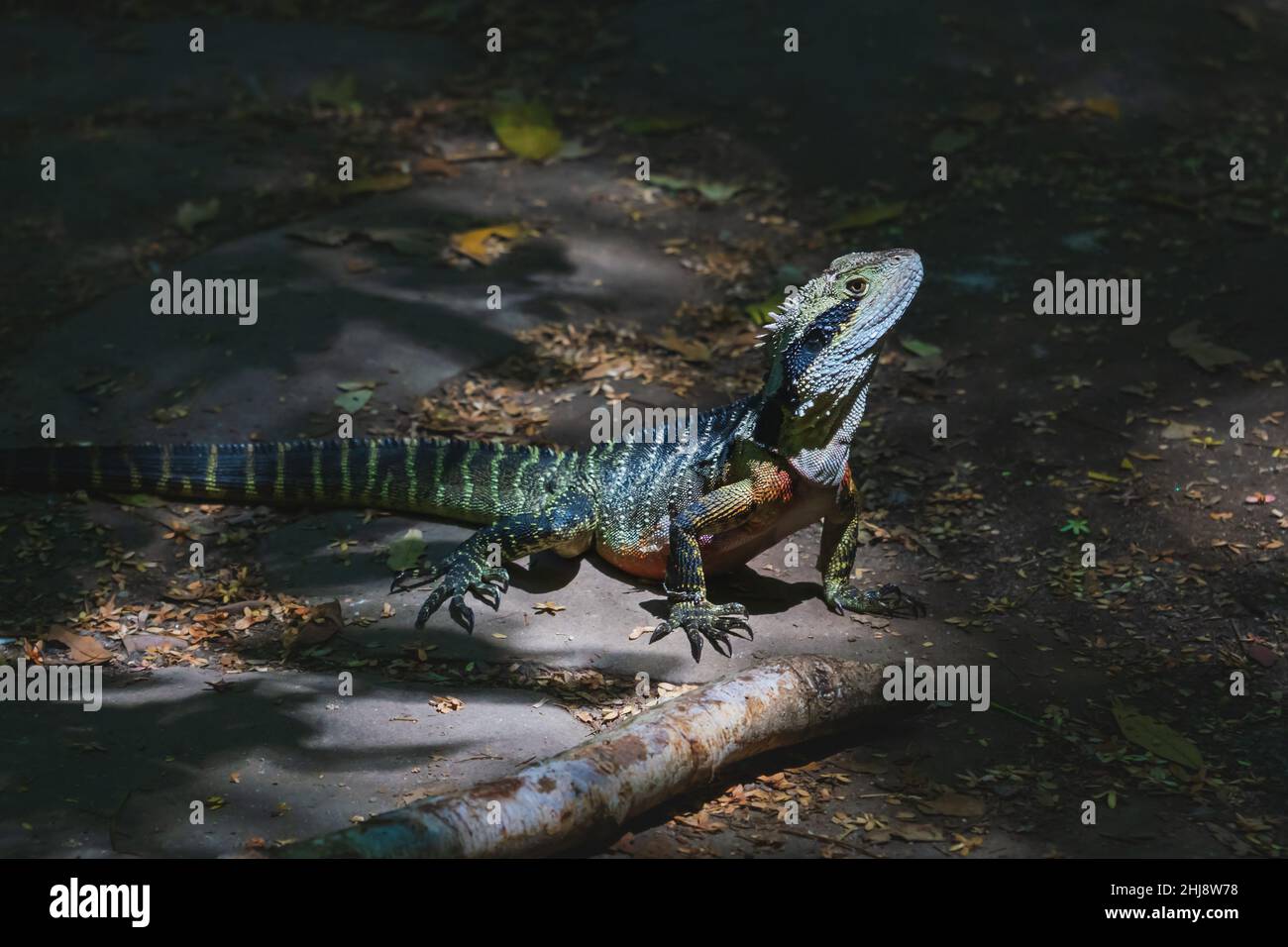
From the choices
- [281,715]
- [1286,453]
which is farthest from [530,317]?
[1286,453]

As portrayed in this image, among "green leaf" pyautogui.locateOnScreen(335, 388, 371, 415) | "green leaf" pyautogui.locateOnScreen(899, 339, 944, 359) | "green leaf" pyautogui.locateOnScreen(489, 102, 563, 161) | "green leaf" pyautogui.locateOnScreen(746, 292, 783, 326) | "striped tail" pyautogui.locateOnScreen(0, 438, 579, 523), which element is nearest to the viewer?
"striped tail" pyautogui.locateOnScreen(0, 438, 579, 523)

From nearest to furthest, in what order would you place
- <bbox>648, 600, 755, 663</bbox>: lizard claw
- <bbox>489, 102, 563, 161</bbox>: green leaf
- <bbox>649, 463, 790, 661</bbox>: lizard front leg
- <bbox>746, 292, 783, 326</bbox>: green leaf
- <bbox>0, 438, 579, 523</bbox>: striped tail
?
1. <bbox>648, 600, 755, 663</bbox>: lizard claw
2. <bbox>649, 463, 790, 661</bbox>: lizard front leg
3. <bbox>0, 438, 579, 523</bbox>: striped tail
4. <bbox>746, 292, 783, 326</bbox>: green leaf
5. <bbox>489, 102, 563, 161</bbox>: green leaf

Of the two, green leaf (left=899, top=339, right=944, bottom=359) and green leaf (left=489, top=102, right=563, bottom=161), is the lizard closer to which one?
green leaf (left=899, top=339, right=944, bottom=359)

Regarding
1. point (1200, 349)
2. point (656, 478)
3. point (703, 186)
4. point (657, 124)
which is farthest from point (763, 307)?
point (657, 124)

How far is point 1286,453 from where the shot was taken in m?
6.35

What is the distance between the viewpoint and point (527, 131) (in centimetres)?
1056

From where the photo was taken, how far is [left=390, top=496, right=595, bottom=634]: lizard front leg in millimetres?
5711

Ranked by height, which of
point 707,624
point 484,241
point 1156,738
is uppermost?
point 484,241

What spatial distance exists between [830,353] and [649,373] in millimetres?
2377

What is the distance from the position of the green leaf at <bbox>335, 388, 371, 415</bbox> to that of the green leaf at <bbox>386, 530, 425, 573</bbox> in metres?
1.30

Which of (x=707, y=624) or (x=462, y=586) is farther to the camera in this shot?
(x=462, y=586)

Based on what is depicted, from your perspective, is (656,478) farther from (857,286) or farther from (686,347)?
(686,347)

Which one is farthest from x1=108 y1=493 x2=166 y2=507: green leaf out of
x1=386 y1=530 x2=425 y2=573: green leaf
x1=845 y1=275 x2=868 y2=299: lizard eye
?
x1=845 y1=275 x2=868 y2=299: lizard eye

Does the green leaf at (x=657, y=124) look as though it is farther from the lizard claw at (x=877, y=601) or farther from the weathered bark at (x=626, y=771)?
the weathered bark at (x=626, y=771)
